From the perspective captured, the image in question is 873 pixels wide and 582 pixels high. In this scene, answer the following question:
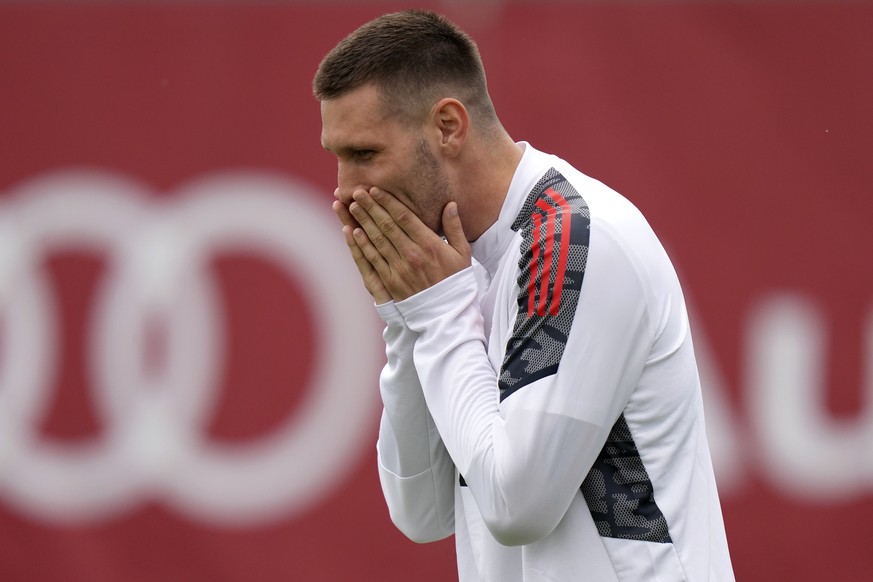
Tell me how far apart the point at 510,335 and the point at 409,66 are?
1.76ft

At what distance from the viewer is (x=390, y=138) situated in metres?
1.94

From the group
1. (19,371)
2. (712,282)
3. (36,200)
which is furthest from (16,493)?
Answer: (712,282)

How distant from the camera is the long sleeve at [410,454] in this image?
202cm

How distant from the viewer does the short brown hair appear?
195 centimetres

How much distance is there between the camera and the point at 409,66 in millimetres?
1980

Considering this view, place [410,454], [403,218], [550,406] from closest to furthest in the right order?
[550,406] < [403,218] < [410,454]

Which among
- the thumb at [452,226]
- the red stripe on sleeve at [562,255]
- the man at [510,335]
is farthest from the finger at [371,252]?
the red stripe on sleeve at [562,255]

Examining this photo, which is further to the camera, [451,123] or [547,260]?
[451,123]

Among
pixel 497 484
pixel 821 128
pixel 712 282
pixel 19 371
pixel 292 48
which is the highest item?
pixel 292 48

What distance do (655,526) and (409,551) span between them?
100 inches

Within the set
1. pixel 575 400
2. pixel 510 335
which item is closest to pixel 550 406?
pixel 575 400

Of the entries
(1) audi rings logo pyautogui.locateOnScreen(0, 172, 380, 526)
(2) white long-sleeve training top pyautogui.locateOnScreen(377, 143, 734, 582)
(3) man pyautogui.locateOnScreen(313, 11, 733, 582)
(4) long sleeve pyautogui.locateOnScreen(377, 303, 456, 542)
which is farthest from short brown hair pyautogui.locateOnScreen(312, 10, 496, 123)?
(1) audi rings logo pyautogui.locateOnScreen(0, 172, 380, 526)

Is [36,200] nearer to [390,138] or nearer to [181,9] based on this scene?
[181,9]

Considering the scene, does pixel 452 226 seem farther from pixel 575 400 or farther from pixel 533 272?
pixel 575 400
